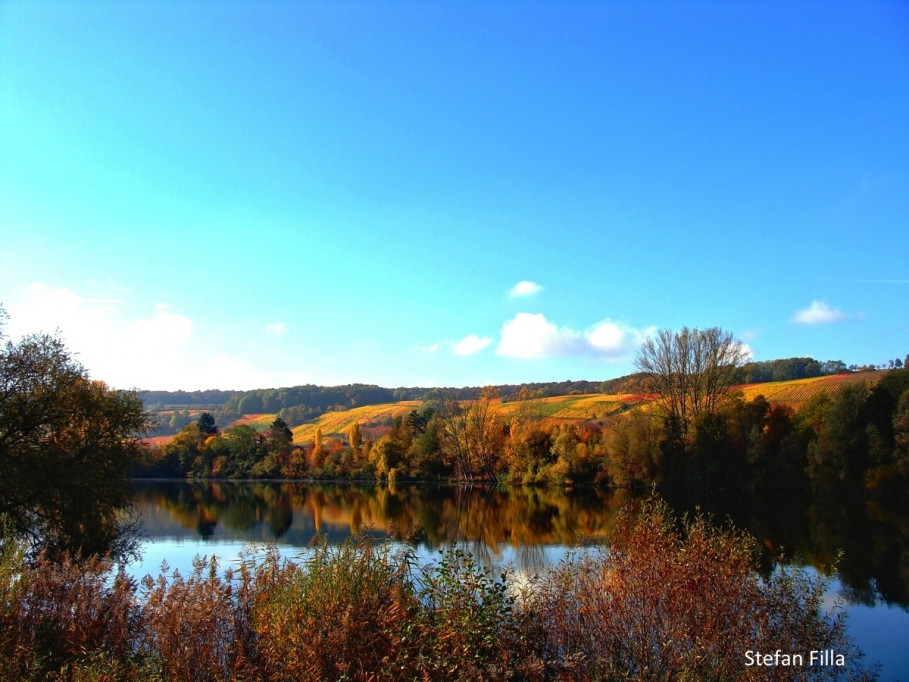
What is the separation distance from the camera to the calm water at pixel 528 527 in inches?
620

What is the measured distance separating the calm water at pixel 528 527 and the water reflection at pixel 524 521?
63 millimetres

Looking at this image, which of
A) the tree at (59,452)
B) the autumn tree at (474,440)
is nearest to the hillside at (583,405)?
the autumn tree at (474,440)

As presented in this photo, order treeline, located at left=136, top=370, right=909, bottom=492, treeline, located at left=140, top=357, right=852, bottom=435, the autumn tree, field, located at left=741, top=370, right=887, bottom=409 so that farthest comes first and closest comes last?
treeline, located at left=140, top=357, right=852, bottom=435 < the autumn tree < field, located at left=741, top=370, right=887, bottom=409 < treeline, located at left=136, top=370, right=909, bottom=492

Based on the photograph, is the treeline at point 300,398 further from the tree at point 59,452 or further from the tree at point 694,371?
the tree at point 59,452

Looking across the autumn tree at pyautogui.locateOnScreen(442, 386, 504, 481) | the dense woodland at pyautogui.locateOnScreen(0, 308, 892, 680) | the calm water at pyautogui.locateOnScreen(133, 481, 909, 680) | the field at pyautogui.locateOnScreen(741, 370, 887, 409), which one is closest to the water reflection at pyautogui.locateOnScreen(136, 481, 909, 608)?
the calm water at pyautogui.locateOnScreen(133, 481, 909, 680)

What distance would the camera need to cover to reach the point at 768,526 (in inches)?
1142

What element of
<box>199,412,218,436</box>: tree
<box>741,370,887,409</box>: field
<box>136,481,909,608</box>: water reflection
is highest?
<box>741,370,887,409</box>: field

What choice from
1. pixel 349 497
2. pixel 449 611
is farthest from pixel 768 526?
pixel 349 497

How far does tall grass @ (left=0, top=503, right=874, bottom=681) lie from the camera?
6.96m

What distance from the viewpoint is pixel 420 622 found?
299 inches

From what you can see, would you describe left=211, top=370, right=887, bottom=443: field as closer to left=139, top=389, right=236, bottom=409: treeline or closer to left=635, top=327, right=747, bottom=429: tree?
left=635, top=327, right=747, bottom=429: tree

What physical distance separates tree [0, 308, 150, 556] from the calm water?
2352 mm

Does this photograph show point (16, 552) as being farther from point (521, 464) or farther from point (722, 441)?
point (521, 464)

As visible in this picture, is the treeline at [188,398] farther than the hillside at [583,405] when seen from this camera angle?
Yes
